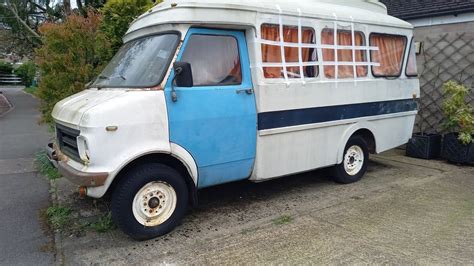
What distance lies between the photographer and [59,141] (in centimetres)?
467

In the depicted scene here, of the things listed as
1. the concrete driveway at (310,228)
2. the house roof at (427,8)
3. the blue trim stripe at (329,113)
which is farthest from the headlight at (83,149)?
the house roof at (427,8)

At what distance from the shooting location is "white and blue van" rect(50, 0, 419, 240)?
13.1 feet

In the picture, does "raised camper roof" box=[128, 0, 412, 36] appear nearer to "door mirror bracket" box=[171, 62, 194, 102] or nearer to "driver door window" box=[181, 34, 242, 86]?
"driver door window" box=[181, 34, 242, 86]

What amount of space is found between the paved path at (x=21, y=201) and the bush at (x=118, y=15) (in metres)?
2.77

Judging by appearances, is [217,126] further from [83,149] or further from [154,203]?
[83,149]

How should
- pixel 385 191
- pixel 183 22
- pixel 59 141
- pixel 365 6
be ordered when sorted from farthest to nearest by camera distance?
pixel 365 6 < pixel 385 191 < pixel 59 141 < pixel 183 22

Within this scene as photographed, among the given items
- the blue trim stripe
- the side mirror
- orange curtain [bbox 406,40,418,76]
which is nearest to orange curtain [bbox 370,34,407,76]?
orange curtain [bbox 406,40,418,76]

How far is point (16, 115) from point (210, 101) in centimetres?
1317

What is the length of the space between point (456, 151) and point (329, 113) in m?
3.27

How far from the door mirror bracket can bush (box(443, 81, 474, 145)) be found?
5.38m

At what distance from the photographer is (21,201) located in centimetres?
551

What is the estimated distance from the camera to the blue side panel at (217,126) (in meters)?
4.23

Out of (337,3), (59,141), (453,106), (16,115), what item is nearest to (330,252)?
(59,141)

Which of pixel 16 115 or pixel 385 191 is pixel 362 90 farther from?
pixel 16 115
